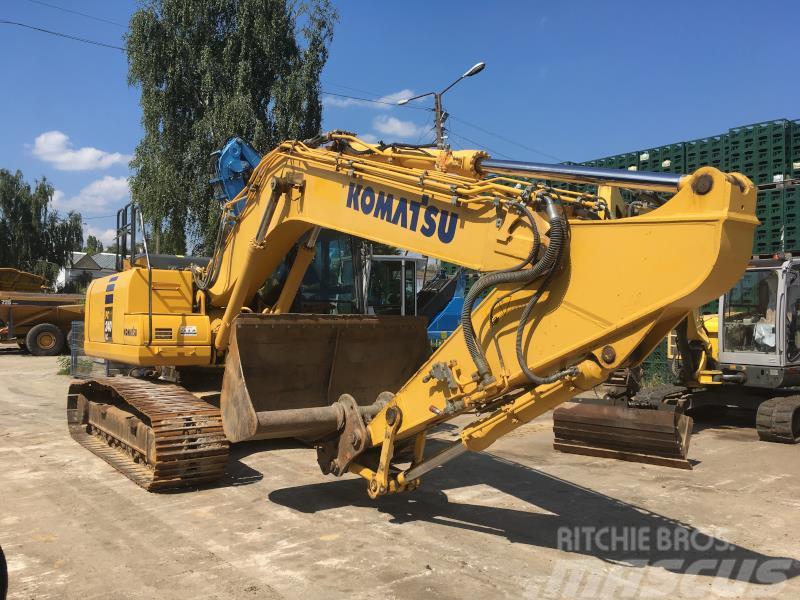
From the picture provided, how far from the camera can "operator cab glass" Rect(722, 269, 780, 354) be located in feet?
30.6

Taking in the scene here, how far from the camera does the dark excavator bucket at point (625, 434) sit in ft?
23.9

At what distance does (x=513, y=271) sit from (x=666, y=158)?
43.6ft

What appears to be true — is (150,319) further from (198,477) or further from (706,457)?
(706,457)

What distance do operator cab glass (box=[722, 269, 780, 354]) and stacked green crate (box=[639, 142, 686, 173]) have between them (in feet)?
20.7

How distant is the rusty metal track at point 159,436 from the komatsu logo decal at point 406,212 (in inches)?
106

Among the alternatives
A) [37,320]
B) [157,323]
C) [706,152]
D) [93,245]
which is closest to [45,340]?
[37,320]

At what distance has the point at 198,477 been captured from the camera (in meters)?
6.18

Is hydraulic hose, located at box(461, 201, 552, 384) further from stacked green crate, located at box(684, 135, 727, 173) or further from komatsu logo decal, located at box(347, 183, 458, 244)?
stacked green crate, located at box(684, 135, 727, 173)

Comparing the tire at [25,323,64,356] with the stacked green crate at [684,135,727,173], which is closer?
the stacked green crate at [684,135,727,173]

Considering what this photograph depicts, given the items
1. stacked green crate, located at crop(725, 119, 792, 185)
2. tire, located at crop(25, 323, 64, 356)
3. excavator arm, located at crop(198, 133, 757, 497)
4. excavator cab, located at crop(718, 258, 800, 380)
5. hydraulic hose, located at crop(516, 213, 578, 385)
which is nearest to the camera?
excavator arm, located at crop(198, 133, 757, 497)

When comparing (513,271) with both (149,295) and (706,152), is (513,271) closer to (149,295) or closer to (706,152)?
(149,295)

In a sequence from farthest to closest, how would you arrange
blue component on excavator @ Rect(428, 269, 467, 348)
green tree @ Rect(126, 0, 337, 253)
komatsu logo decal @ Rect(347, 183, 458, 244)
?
1. green tree @ Rect(126, 0, 337, 253)
2. blue component on excavator @ Rect(428, 269, 467, 348)
3. komatsu logo decal @ Rect(347, 183, 458, 244)

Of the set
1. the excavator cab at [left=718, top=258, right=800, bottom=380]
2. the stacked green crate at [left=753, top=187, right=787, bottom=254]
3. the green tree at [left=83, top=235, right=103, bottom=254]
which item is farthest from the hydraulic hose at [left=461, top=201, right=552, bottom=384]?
the green tree at [left=83, top=235, right=103, bottom=254]

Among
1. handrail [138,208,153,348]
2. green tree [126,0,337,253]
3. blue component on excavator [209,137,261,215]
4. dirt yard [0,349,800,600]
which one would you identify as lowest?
dirt yard [0,349,800,600]
